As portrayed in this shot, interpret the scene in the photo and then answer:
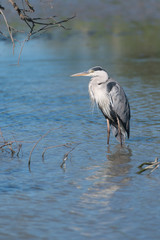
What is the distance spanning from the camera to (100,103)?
24.3ft

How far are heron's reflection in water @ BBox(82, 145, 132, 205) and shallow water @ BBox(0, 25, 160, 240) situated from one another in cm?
1

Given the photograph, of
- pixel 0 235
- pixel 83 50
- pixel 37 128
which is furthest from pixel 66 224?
pixel 83 50

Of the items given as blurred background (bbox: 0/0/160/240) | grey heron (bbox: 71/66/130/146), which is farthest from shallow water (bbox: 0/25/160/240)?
grey heron (bbox: 71/66/130/146)

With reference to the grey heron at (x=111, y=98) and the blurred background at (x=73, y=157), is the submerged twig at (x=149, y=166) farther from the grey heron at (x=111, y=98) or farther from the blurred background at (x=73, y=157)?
the grey heron at (x=111, y=98)

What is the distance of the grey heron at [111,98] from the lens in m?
7.28

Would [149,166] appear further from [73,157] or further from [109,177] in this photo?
[73,157]

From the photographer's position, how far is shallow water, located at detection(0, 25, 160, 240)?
13.9ft

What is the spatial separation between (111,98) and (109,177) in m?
2.02

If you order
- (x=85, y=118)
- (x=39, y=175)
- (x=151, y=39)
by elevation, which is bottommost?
A: (x=151, y=39)

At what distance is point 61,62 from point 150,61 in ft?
10.5

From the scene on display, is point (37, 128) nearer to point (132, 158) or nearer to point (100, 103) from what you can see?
point (100, 103)

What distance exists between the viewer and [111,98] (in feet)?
24.0

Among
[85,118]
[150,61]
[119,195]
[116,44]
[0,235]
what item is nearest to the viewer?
[0,235]

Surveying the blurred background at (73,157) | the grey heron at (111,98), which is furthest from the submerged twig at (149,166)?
the grey heron at (111,98)
